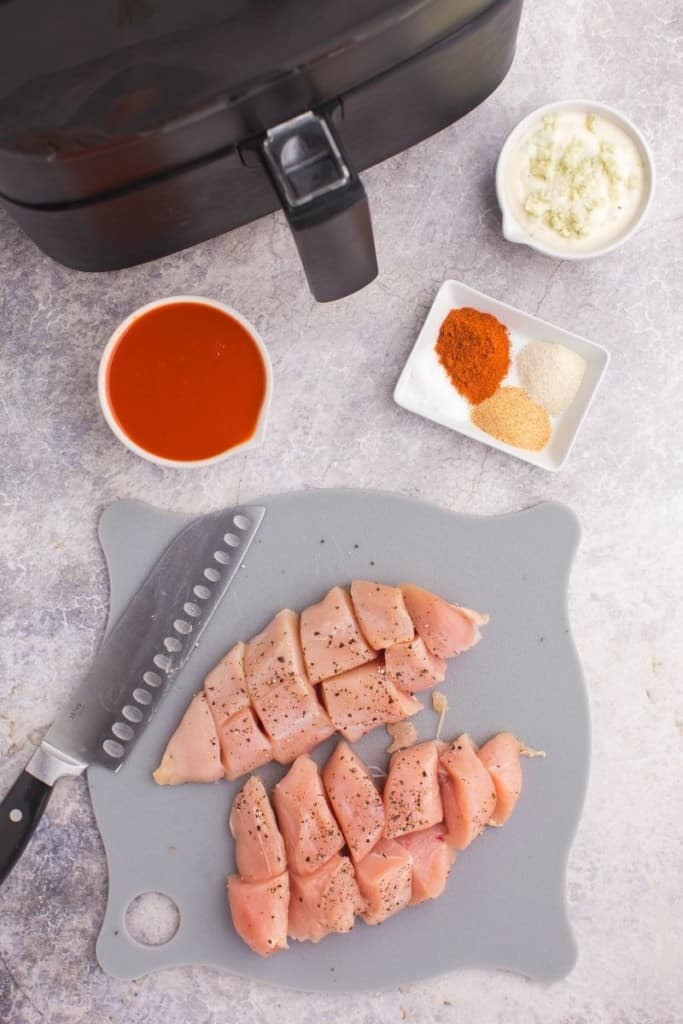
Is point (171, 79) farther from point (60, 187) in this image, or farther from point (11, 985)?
point (11, 985)

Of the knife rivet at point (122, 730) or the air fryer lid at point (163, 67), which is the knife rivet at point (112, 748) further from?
the air fryer lid at point (163, 67)

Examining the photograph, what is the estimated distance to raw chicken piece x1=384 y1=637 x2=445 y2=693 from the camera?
1.22 m

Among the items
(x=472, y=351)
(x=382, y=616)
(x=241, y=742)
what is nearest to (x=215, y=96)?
(x=472, y=351)

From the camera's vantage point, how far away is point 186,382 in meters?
1.15

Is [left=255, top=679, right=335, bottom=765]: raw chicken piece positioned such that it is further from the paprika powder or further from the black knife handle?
the paprika powder

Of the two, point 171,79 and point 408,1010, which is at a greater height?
point 171,79

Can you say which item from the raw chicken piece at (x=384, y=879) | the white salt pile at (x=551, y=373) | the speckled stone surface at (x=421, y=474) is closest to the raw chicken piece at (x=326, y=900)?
the raw chicken piece at (x=384, y=879)

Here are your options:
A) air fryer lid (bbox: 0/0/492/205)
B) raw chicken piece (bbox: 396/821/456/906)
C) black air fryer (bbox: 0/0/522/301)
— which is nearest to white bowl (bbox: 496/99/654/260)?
black air fryer (bbox: 0/0/522/301)

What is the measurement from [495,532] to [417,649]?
193 mm

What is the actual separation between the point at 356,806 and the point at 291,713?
15cm

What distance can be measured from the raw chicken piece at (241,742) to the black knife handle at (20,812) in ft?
0.76

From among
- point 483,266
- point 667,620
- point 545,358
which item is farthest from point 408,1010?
point 483,266

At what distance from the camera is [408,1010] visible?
1275mm

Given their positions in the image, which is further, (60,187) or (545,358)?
(545,358)
